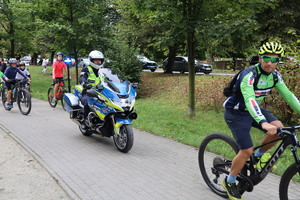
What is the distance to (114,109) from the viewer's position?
20.0ft

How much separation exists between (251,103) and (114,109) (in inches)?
128

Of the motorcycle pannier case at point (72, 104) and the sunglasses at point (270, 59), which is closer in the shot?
the sunglasses at point (270, 59)

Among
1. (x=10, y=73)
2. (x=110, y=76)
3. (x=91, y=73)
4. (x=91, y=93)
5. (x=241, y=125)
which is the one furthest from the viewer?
(x=10, y=73)

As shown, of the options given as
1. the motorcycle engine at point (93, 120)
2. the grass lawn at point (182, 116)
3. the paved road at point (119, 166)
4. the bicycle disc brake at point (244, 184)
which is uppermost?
the motorcycle engine at point (93, 120)

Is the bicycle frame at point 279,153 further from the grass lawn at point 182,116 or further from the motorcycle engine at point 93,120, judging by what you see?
the motorcycle engine at point 93,120

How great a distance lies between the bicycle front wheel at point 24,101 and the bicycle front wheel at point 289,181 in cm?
897

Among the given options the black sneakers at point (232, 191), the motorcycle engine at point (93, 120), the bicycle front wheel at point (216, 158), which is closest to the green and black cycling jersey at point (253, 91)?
the bicycle front wheel at point (216, 158)

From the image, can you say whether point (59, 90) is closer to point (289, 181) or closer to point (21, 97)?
point (21, 97)

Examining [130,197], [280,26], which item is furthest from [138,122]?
[280,26]

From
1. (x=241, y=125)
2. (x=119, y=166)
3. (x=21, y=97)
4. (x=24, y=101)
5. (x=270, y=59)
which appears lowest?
(x=119, y=166)

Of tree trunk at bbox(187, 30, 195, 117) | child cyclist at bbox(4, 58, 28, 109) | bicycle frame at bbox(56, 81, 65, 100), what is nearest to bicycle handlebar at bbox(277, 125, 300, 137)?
tree trunk at bbox(187, 30, 195, 117)

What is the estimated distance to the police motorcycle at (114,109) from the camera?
607 centimetres

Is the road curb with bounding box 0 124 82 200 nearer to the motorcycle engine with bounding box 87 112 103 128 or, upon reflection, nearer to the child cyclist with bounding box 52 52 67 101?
the motorcycle engine with bounding box 87 112 103 128

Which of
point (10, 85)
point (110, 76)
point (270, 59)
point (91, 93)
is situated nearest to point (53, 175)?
point (91, 93)
